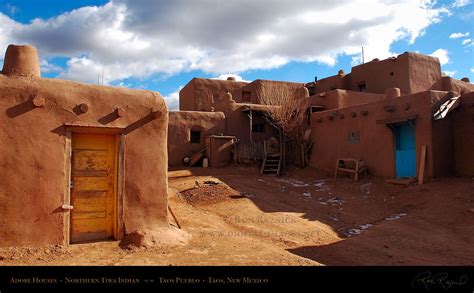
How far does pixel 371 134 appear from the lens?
1464cm

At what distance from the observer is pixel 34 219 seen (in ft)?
19.0

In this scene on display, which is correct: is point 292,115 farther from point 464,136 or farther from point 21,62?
point 21,62

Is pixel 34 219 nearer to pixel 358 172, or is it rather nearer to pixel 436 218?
pixel 436 218

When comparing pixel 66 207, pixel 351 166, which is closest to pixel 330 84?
pixel 351 166

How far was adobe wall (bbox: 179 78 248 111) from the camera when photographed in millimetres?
22578

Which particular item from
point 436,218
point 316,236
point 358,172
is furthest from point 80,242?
point 358,172

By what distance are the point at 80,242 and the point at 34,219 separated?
86 centimetres

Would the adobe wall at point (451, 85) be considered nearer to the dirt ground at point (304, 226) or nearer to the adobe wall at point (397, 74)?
the adobe wall at point (397, 74)

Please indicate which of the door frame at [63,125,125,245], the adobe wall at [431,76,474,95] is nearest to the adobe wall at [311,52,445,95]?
the adobe wall at [431,76,474,95]

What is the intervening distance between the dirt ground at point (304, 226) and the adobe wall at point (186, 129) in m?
2.68

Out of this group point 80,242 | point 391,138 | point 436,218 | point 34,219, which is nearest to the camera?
point 34,219

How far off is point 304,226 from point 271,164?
8.58m
